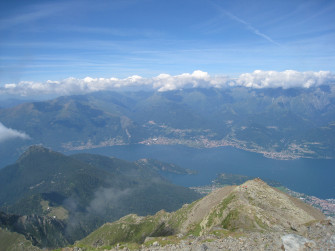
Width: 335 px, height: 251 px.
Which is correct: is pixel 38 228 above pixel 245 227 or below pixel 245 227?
below

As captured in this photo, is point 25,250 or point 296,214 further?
point 25,250

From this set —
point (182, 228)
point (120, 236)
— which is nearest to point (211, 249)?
point (182, 228)

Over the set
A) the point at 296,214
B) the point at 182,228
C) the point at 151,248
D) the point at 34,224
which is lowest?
the point at 34,224

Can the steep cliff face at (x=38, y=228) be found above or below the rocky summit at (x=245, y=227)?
below

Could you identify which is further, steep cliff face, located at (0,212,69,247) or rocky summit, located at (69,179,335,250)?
steep cliff face, located at (0,212,69,247)

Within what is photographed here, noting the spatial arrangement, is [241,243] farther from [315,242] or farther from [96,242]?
[96,242]

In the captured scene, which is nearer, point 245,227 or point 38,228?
point 245,227

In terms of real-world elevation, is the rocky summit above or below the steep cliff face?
above

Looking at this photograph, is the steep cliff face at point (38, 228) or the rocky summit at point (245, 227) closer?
the rocky summit at point (245, 227)
